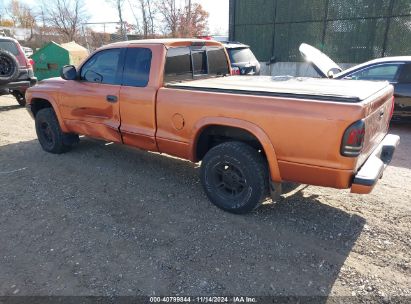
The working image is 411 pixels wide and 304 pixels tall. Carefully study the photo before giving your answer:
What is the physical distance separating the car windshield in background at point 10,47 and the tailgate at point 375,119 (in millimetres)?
9426

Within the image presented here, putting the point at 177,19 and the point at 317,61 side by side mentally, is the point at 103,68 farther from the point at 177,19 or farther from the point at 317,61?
the point at 177,19

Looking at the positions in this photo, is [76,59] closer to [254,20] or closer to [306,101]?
[254,20]

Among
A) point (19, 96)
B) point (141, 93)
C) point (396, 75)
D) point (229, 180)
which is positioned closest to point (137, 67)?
point (141, 93)

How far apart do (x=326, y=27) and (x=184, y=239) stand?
38.7 feet

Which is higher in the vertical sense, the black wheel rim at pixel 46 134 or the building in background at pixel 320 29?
the building in background at pixel 320 29

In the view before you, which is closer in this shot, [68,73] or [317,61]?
[68,73]

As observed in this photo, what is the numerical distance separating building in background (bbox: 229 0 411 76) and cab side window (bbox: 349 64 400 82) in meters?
5.54

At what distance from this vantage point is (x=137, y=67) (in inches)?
159

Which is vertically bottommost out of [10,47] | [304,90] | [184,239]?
[184,239]

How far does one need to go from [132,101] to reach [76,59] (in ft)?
31.0

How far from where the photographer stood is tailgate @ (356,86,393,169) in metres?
2.80

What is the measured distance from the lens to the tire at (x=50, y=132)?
5293 millimetres

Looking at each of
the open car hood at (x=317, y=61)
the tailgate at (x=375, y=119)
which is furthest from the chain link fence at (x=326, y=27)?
the tailgate at (x=375, y=119)

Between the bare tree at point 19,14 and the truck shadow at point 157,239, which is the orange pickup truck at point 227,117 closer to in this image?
the truck shadow at point 157,239
